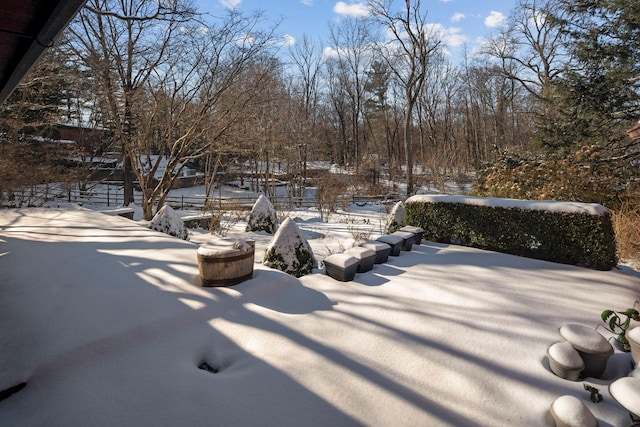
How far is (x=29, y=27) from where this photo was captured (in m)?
1.94

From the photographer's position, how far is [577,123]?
904 cm

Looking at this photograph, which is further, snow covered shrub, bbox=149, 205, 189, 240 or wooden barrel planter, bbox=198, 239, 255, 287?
snow covered shrub, bbox=149, 205, 189, 240

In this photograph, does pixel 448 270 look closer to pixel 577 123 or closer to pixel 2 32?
pixel 2 32

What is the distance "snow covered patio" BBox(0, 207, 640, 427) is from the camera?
1.83 metres

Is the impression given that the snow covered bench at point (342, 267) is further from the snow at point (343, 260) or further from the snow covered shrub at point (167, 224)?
the snow covered shrub at point (167, 224)

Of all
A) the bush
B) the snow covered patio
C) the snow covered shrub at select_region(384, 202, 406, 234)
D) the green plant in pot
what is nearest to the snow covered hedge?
the snow covered patio

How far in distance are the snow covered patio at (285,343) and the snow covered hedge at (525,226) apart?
0.46 meters

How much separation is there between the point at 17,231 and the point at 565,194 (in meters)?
10.6

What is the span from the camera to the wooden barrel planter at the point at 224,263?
10.8 ft

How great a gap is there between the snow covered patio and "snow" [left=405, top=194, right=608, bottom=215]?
0.92 m

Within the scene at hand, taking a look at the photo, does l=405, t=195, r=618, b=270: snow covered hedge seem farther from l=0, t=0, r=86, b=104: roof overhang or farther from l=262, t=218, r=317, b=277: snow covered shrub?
l=0, t=0, r=86, b=104: roof overhang

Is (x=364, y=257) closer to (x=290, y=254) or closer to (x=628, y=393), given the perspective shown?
(x=290, y=254)

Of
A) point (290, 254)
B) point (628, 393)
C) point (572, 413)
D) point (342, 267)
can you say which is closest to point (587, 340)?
point (628, 393)

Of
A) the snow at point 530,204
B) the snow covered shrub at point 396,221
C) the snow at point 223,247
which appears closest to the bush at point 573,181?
the snow at point 530,204
